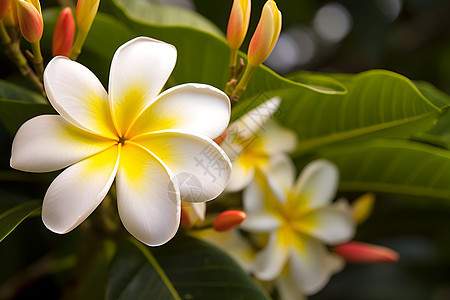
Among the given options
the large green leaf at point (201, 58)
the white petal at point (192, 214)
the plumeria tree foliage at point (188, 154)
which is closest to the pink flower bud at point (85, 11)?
the plumeria tree foliage at point (188, 154)

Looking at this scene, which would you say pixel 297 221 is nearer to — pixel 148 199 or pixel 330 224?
pixel 330 224

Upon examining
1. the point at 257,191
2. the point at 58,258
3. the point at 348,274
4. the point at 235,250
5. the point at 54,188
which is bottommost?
the point at 348,274

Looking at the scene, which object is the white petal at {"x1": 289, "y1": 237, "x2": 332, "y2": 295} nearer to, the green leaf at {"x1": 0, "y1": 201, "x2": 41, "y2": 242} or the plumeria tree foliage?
the plumeria tree foliage

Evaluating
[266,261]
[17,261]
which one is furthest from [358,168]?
[17,261]

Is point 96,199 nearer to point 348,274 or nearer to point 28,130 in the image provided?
point 28,130

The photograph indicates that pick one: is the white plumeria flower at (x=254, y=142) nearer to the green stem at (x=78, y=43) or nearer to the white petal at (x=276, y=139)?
the white petal at (x=276, y=139)

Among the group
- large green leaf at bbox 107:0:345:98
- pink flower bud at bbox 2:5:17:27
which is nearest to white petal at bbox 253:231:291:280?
large green leaf at bbox 107:0:345:98
